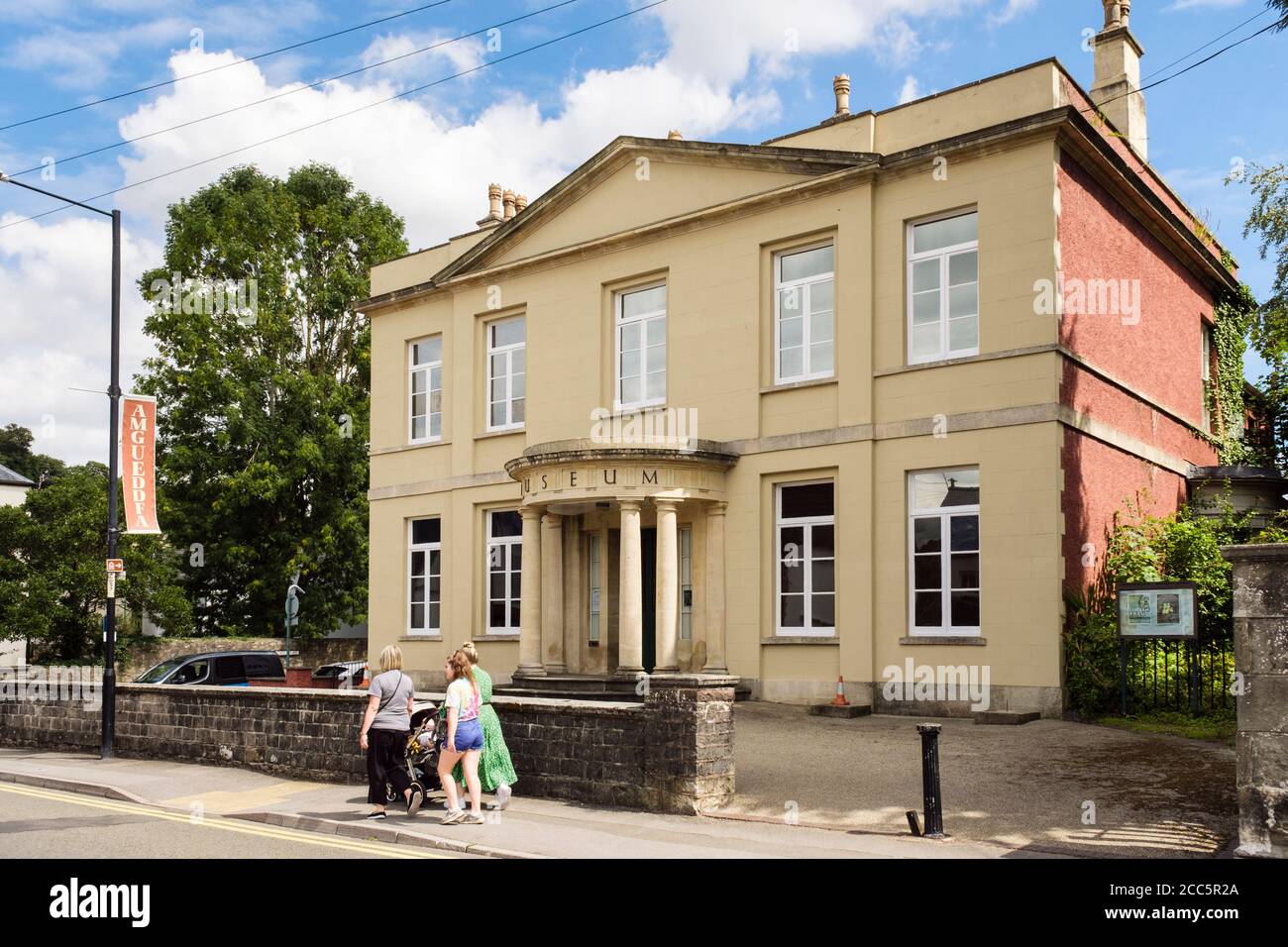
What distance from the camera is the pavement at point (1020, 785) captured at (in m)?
10.6

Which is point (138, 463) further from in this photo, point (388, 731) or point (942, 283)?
point (942, 283)

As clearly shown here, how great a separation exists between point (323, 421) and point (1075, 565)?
84.9 ft

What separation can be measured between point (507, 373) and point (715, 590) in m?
7.55

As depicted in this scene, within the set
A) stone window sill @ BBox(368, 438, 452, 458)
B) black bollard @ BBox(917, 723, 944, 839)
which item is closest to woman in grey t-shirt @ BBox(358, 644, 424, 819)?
black bollard @ BBox(917, 723, 944, 839)

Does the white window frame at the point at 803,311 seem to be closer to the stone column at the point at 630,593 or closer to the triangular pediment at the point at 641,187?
the triangular pediment at the point at 641,187

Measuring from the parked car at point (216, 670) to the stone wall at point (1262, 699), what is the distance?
712 inches

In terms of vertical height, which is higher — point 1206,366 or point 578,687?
point 1206,366

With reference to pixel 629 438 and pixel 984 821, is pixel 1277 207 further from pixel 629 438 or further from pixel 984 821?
pixel 984 821

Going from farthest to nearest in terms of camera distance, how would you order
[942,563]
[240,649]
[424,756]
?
1. [240,649]
2. [942,563]
3. [424,756]

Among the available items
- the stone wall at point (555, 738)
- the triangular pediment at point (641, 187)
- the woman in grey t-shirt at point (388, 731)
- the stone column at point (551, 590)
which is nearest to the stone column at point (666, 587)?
the stone column at point (551, 590)

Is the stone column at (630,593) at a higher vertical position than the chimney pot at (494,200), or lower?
lower

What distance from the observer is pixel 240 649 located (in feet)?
123

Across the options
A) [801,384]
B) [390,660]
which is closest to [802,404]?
[801,384]
